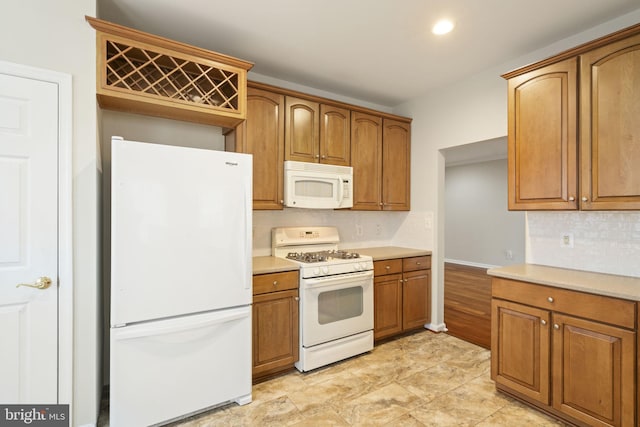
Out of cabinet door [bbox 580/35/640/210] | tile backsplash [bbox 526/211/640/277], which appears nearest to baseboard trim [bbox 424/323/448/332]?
tile backsplash [bbox 526/211/640/277]

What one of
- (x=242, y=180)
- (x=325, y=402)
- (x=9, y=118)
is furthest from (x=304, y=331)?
(x=9, y=118)

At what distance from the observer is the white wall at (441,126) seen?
9.30 feet

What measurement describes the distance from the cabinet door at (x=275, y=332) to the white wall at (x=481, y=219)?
5.50 meters

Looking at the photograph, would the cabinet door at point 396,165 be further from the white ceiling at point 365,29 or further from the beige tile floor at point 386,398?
the beige tile floor at point 386,398

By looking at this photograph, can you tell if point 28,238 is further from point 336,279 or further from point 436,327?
point 436,327

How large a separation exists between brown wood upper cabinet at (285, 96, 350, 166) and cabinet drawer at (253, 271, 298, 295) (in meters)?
1.09

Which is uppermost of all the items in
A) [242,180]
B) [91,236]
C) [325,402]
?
[242,180]

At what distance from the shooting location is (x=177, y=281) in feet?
6.06

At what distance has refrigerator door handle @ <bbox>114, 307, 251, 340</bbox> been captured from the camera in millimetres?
1723

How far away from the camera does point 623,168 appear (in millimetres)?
1834

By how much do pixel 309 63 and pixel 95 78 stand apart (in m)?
1.69

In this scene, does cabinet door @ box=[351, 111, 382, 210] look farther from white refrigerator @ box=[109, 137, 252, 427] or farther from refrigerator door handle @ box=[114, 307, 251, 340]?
refrigerator door handle @ box=[114, 307, 251, 340]

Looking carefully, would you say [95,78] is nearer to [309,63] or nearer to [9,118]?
[9,118]

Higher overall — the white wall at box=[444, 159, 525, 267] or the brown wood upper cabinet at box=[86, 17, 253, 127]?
the brown wood upper cabinet at box=[86, 17, 253, 127]
